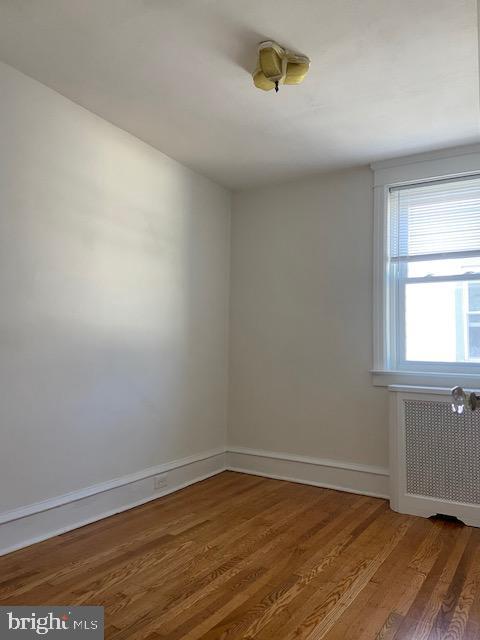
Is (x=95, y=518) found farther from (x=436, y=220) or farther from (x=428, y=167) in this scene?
(x=428, y=167)

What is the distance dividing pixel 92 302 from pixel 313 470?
2.25 m

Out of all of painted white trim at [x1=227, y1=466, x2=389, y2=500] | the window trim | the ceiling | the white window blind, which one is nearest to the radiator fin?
the window trim

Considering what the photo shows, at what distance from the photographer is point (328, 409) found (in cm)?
398

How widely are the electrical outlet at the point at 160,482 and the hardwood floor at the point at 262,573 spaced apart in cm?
18

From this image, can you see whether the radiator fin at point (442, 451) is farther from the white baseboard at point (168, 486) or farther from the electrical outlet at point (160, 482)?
the electrical outlet at point (160, 482)

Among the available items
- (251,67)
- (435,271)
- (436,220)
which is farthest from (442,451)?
(251,67)

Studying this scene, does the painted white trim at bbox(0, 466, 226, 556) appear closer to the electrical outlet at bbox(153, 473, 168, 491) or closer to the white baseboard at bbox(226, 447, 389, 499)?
the electrical outlet at bbox(153, 473, 168, 491)

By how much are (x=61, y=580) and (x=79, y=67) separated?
2626 mm

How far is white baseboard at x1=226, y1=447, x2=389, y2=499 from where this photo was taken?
146 inches

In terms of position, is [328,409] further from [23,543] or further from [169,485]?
[23,543]

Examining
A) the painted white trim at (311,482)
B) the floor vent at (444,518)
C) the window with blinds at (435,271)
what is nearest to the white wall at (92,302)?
the painted white trim at (311,482)

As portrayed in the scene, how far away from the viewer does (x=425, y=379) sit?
11.7 feet

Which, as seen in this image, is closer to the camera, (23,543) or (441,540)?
(23,543)

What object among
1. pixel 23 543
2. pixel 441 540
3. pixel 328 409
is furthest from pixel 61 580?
pixel 328 409
